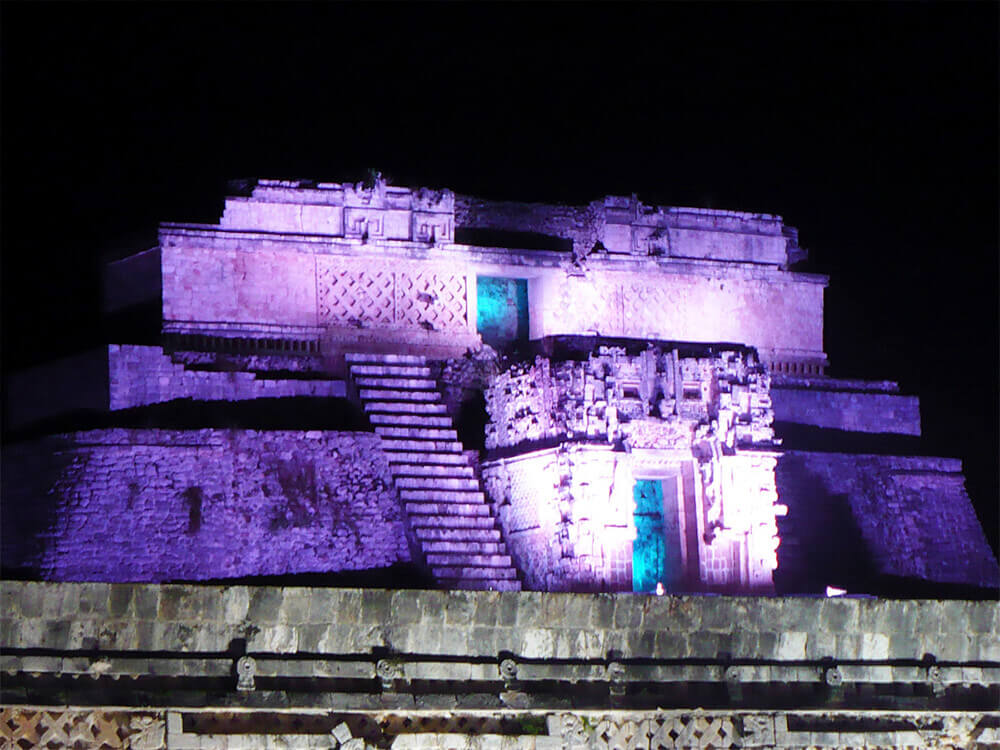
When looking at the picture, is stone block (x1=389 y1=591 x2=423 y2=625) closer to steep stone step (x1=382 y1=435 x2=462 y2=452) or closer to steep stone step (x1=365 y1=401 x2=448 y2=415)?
steep stone step (x1=382 y1=435 x2=462 y2=452)

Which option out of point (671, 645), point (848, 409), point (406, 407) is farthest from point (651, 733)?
point (848, 409)

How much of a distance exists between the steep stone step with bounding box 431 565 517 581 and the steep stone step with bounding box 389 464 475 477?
4.43 feet

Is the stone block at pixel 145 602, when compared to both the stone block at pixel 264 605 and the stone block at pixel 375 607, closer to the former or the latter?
the stone block at pixel 264 605

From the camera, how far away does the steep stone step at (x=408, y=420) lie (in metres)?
22.1

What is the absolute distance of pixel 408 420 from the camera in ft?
72.8

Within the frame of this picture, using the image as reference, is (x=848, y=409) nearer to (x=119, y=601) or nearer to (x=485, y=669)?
(x=485, y=669)

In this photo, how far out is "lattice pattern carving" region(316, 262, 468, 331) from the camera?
23.2 m

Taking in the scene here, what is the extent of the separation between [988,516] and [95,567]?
12.6m

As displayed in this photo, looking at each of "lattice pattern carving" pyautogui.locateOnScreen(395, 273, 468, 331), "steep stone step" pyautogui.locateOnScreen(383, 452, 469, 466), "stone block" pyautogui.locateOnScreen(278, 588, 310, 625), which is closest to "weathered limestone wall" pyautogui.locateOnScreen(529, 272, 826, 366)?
"lattice pattern carving" pyautogui.locateOnScreen(395, 273, 468, 331)

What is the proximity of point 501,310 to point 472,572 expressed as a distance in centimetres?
494

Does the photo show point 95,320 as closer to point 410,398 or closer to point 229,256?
→ point 229,256

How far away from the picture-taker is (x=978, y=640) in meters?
16.0

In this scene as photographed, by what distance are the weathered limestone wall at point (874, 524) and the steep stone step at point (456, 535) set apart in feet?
11.3

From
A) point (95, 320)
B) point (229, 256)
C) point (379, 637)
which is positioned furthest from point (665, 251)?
point (379, 637)
